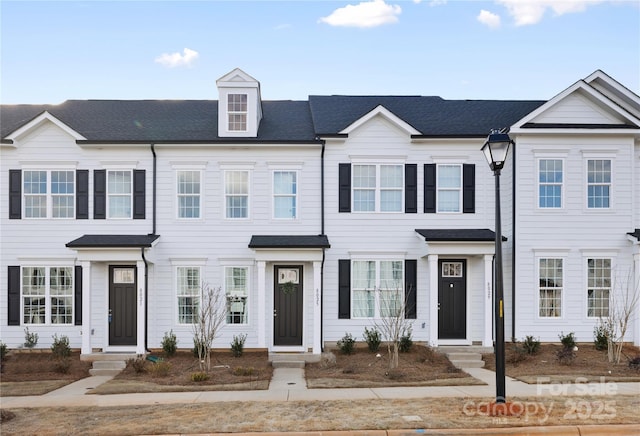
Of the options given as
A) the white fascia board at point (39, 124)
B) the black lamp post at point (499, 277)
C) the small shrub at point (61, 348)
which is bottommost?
the small shrub at point (61, 348)

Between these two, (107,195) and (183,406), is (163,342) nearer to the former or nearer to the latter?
(107,195)

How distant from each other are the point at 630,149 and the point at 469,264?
20.7 feet

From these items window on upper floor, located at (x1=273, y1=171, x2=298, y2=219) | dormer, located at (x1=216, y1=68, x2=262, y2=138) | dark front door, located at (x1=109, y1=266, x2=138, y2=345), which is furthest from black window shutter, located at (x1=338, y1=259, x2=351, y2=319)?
dark front door, located at (x1=109, y1=266, x2=138, y2=345)

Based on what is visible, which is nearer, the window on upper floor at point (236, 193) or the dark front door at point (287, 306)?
the dark front door at point (287, 306)

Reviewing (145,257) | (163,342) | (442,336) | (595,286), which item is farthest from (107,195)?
(595,286)

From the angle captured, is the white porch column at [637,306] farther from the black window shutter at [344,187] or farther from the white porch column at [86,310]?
the white porch column at [86,310]

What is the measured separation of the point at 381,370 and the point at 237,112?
30.8 ft

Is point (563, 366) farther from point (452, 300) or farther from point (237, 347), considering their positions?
point (237, 347)

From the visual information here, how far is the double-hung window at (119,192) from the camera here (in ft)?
57.0

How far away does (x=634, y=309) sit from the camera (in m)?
16.8

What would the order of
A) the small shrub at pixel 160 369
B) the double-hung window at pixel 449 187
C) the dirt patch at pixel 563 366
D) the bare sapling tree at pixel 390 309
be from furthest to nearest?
1. the double-hung window at pixel 449 187
2. the bare sapling tree at pixel 390 309
3. the small shrub at pixel 160 369
4. the dirt patch at pixel 563 366

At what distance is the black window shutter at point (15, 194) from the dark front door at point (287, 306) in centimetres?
848

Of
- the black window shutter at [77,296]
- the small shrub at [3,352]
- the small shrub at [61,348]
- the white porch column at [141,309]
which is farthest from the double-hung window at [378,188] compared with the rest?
the small shrub at [3,352]

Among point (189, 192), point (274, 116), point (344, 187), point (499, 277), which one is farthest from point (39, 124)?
point (499, 277)
